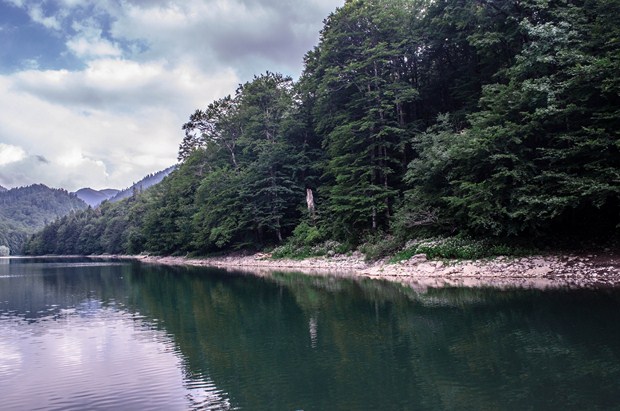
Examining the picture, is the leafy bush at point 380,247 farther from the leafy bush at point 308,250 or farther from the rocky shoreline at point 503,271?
the leafy bush at point 308,250

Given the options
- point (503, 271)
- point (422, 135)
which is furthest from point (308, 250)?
point (503, 271)

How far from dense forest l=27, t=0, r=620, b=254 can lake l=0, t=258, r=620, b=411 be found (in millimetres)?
7246

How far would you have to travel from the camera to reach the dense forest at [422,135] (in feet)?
72.4

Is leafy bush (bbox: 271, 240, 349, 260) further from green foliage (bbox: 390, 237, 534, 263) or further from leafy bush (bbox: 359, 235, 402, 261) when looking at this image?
green foliage (bbox: 390, 237, 534, 263)

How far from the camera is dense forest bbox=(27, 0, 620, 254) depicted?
22062 millimetres

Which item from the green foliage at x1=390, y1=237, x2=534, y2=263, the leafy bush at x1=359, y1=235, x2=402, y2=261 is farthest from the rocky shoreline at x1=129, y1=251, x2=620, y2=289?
the leafy bush at x1=359, y1=235, x2=402, y2=261

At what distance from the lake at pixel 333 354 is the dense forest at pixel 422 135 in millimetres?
7246

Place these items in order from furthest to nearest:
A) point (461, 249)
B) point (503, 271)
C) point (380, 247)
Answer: point (380, 247) < point (461, 249) < point (503, 271)

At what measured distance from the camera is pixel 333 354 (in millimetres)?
11852

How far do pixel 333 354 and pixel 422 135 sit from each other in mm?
23762

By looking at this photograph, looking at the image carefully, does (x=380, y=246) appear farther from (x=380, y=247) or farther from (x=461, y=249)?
(x=461, y=249)

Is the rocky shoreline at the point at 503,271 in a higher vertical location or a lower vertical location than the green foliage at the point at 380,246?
lower

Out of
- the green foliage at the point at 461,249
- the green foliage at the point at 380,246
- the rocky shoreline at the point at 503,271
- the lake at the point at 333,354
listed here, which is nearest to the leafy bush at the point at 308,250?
the green foliage at the point at 380,246

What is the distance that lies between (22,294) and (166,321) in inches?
768
